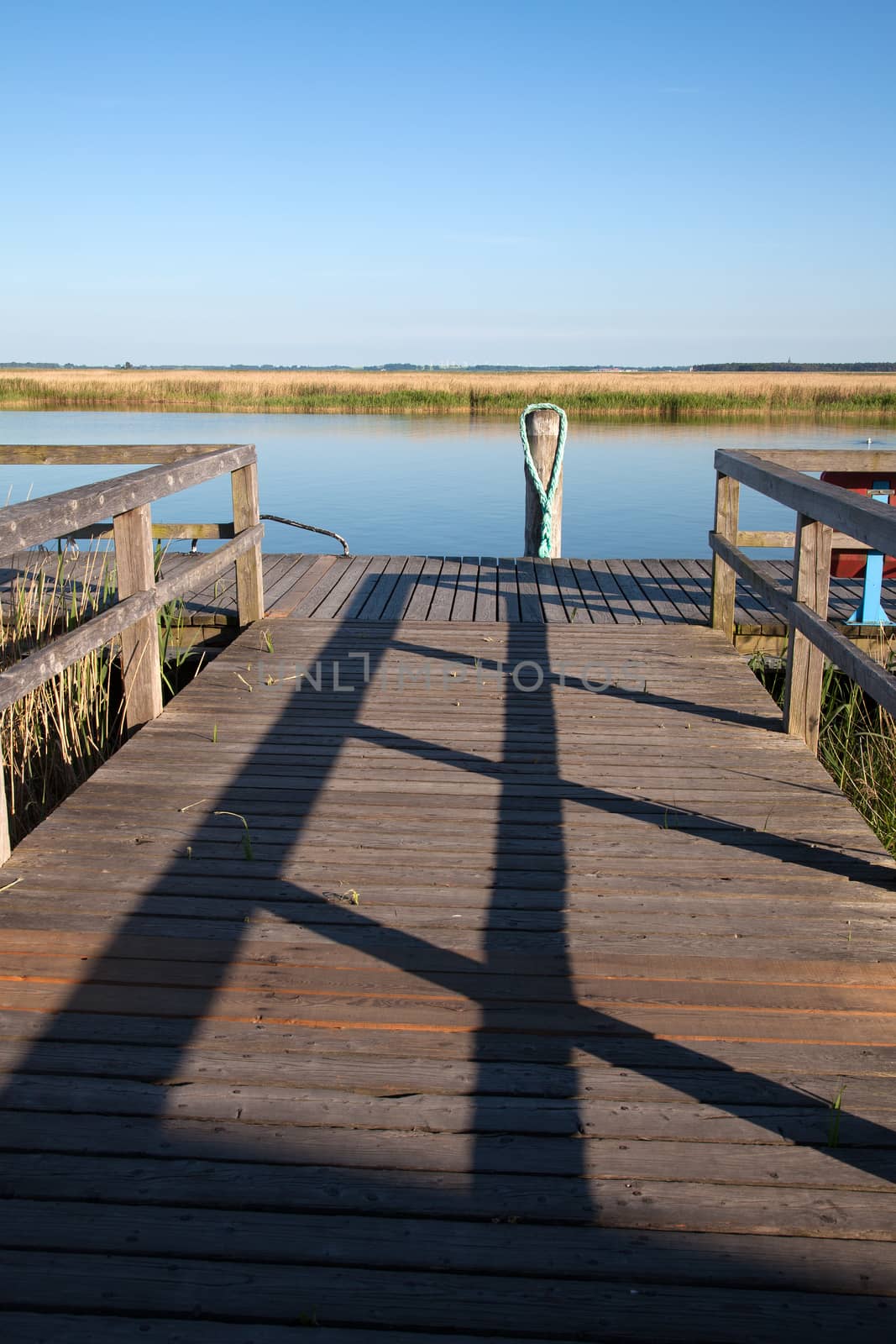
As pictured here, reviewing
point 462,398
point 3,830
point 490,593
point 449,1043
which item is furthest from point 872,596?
point 462,398

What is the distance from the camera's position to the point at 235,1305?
163 centimetres

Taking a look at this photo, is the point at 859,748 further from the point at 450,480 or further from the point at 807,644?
the point at 450,480

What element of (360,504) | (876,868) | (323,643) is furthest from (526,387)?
(876,868)

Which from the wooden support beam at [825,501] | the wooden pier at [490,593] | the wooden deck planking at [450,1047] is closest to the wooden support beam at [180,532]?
the wooden pier at [490,593]

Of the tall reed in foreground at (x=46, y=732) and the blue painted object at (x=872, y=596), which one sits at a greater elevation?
the blue painted object at (x=872, y=596)

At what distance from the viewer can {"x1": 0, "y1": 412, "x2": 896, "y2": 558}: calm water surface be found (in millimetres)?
14906

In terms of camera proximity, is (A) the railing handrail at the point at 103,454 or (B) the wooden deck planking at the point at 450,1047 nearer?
(B) the wooden deck planking at the point at 450,1047

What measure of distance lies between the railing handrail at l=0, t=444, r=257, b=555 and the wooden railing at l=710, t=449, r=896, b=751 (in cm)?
233

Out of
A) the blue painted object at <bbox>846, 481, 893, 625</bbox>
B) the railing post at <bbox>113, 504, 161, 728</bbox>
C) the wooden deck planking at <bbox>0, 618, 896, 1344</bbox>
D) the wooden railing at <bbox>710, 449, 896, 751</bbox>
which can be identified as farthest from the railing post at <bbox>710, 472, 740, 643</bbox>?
the railing post at <bbox>113, 504, 161, 728</bbox>

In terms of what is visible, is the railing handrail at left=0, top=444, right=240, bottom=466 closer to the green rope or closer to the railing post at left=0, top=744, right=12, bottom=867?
the railing post at left=0, top=744, right=12, bottom=867

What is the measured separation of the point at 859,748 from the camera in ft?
17.7

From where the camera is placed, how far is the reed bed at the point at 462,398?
3331 centimetres

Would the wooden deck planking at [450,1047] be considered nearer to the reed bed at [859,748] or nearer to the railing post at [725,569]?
the reed bed at [859,748]

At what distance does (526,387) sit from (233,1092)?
3795 centimetres
